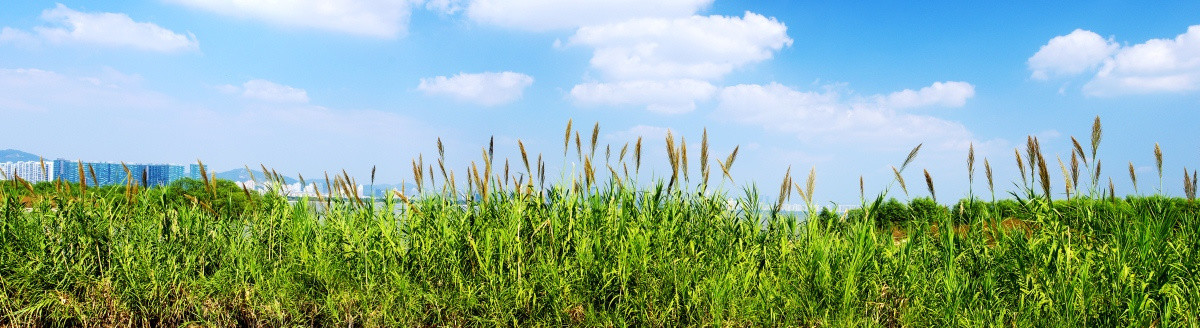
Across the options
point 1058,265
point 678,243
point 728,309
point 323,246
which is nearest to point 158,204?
point 323,246

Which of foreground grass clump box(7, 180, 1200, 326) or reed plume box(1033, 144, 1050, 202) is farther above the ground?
reed plume box(1033, 144, 1050, 202)

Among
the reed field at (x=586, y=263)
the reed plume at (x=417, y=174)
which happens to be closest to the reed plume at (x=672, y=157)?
the reed field at (x=586, y=263)

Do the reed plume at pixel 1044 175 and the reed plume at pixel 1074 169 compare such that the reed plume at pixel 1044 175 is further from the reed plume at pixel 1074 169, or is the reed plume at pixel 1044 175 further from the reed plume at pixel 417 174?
the reed plume at pixel 417 174

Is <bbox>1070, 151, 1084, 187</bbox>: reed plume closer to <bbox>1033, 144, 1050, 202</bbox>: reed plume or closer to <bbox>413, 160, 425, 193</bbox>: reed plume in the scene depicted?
<bbox>1033, 144, 1050, 202</bbox>: reed plume

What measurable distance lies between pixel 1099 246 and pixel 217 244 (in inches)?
185

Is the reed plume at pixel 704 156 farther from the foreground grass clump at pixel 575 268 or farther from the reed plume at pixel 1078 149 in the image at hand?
the reed plume at pixel 1078 149

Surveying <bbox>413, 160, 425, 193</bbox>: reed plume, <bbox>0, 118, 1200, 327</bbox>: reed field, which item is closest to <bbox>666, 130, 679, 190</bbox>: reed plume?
<bbox>0, 118, 1200, 327</bbox>: reed field

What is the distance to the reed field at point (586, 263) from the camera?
3.04 metres

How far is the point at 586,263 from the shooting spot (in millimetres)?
3162


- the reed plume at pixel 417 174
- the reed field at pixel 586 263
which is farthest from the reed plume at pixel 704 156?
the reed plume at pixel 417 174

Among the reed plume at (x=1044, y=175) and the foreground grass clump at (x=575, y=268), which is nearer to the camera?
the foreground grass clump at (x=575, y=268)

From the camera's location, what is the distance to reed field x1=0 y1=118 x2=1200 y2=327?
3041mm

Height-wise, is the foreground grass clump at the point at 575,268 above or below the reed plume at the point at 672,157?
below

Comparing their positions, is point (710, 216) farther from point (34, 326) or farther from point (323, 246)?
point (34, 326)
